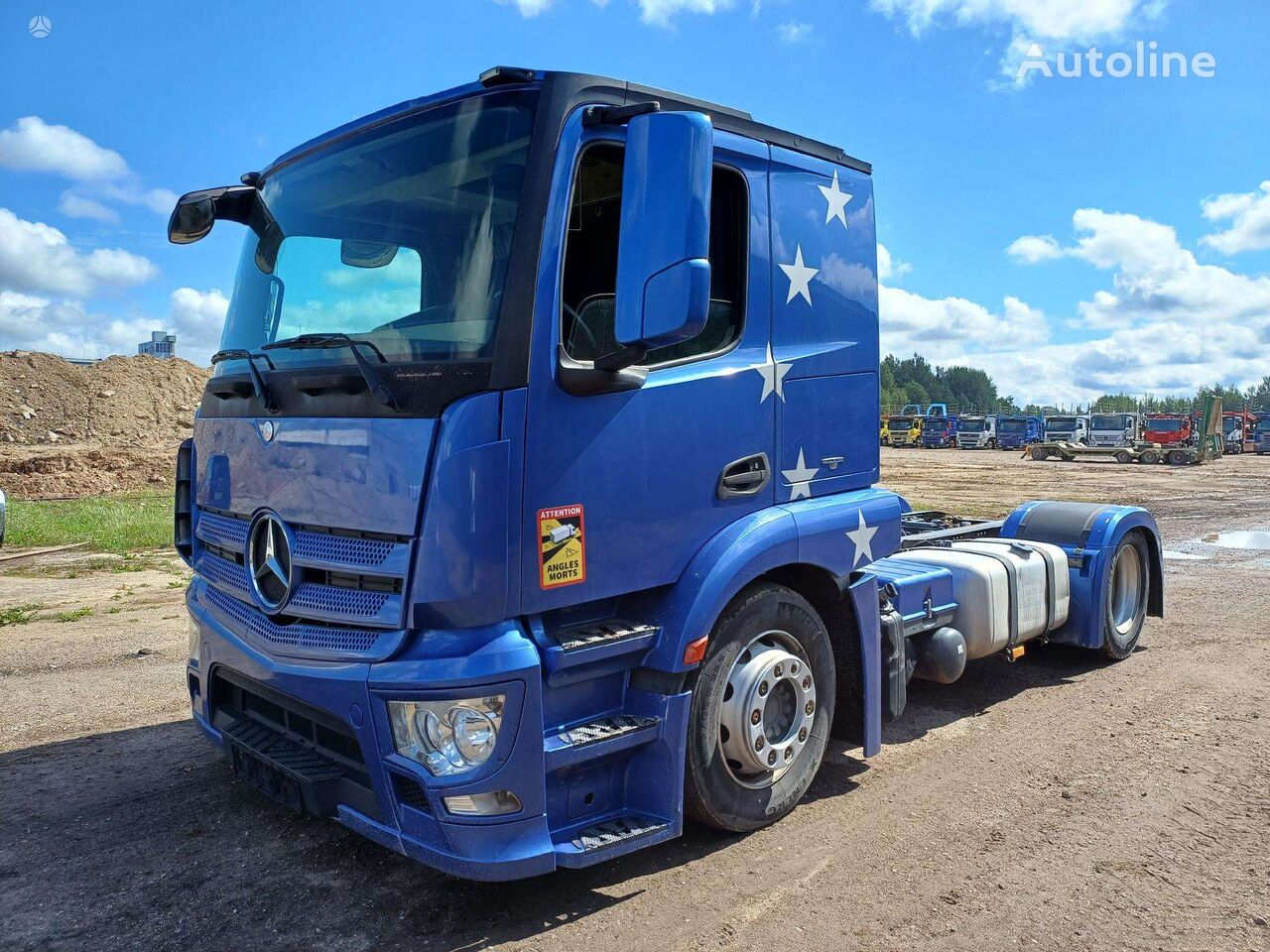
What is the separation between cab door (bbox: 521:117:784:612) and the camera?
297 cm

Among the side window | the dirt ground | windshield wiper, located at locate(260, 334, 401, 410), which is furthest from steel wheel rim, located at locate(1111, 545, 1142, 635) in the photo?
windshield wiper, located at locate(260, 334, 401, 410)

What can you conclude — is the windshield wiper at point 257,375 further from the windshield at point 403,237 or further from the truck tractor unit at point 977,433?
the truck tractor unit at point 977,433

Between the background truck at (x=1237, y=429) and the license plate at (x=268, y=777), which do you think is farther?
the background truck at (x=1237, y=429)

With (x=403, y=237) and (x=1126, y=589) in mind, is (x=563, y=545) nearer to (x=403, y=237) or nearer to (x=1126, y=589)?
(x=403, y=237)

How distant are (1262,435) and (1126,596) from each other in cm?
5084

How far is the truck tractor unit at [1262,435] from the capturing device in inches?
1907

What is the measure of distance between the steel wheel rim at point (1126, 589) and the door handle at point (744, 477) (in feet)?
13.0

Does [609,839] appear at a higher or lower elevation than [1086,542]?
lower

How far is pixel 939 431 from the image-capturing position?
56562 millimetres

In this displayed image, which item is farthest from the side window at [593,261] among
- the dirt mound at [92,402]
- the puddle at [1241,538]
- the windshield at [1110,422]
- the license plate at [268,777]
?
the windshield at [1110,422]

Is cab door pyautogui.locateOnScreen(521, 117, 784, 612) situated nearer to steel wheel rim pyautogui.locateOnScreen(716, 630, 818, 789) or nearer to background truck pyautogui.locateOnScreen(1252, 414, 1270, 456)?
steel wheel rim pyautogui.locateOnScreen(716, 630, 818, 789)

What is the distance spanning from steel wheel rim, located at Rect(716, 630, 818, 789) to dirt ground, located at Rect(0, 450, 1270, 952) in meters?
0.31

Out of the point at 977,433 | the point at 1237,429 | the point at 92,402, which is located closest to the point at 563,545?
the point at 92,402

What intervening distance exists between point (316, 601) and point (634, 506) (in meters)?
1.09
